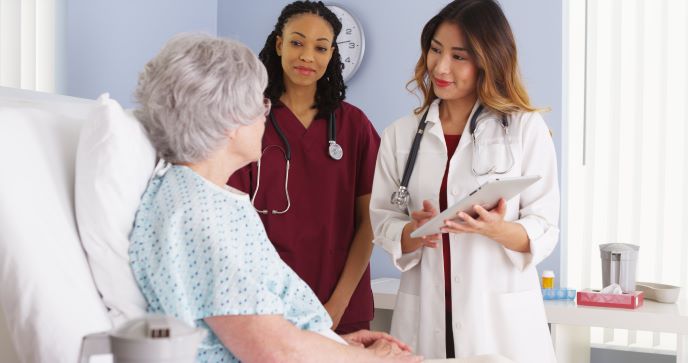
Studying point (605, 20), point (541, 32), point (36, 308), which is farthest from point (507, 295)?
point (605, 20)

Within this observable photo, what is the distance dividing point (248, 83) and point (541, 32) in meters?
2.13

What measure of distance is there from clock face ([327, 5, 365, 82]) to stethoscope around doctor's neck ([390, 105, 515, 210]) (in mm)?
→ 1546

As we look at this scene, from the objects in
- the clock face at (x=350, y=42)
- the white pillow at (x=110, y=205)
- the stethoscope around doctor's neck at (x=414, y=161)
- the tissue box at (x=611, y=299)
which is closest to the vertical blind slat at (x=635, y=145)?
the tissue box at (x=611, y=299)

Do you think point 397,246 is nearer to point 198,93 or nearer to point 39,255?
point 198,93

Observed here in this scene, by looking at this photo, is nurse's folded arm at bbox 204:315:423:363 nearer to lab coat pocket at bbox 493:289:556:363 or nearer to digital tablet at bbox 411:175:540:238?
digital tablet at bbox 411:175:540:238

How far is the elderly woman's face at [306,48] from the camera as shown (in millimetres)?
2039

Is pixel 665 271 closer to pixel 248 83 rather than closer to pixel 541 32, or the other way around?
pixel 541 32

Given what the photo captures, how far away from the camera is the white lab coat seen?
176cm

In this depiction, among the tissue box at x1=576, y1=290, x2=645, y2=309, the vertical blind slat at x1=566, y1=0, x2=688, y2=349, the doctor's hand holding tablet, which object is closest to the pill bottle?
the tissue box at x1=576, y1=290, x2=645, y2=309

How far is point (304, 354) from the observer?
1.21 meters

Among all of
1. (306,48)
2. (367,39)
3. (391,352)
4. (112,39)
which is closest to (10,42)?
(112,39)

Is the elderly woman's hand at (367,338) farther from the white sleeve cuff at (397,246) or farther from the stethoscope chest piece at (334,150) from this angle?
the stethoscope chest piece at (334,150)

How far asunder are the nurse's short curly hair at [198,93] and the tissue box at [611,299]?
1662 mm

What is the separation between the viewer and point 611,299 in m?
2.52
